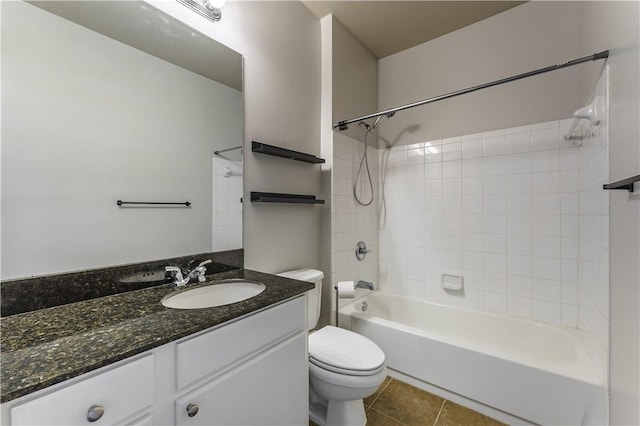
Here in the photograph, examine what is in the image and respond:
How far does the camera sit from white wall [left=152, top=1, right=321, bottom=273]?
1553 mm

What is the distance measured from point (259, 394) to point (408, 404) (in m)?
1.14

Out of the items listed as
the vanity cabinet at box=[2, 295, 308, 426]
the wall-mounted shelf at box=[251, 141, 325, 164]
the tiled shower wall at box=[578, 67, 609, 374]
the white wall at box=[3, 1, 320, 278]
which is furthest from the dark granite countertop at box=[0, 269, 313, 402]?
the tiled shower wall at box=[578, 67, 609, 374]

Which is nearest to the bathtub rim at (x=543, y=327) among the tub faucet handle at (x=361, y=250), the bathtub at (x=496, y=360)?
the bathtub at (x=496, y=360)

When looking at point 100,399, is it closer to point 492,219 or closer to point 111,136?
point 111,136

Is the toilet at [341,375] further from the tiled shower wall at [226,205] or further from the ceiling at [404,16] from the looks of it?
the ceiling at [404,16]

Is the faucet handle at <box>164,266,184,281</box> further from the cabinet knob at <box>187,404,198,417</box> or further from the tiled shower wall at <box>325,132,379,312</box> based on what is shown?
the tiled shower wall at <box>325,132,379,312</box>

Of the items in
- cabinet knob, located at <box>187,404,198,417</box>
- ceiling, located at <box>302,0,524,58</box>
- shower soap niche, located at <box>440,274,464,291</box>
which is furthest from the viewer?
shower soap niche, located at <box>440,274,464,291</box>

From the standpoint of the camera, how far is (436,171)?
2279mm

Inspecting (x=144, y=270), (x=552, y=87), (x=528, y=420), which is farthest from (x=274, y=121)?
(x=528, y=420)

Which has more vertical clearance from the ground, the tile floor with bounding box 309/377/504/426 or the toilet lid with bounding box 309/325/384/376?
the toilet lid with bounding box 309/325/384/376

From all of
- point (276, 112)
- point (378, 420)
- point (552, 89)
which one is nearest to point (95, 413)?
point (378, 420)

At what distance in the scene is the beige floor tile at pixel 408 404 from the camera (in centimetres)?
154

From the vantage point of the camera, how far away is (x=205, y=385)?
81cm

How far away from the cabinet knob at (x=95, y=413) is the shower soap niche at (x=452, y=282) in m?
2.21
